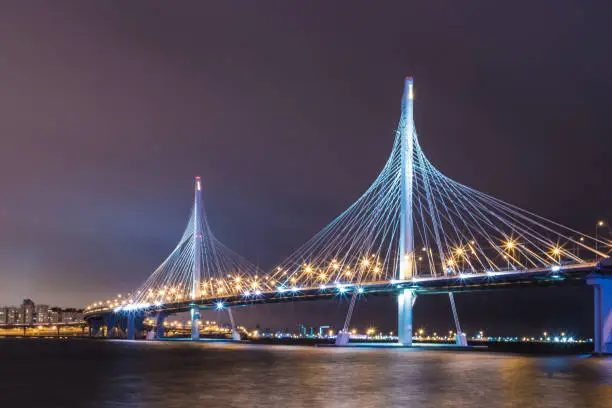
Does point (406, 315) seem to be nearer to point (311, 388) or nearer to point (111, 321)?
point (311, 388)

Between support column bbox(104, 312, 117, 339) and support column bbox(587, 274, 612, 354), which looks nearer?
support column bbox(587, 274, 612, 354)

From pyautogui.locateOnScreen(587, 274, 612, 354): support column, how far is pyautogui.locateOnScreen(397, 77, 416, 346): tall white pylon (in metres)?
15.4

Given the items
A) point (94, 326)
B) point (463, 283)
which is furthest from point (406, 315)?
point (94, 326)

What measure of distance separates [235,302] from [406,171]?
36.6 m

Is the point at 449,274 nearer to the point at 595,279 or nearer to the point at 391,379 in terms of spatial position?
the point at 595,279

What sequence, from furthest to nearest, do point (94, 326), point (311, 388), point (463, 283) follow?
point (94, 326), point (463, 283), point (311, 388)

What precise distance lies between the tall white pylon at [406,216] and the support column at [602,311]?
15.4 metres

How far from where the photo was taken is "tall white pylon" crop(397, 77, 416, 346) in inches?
2356

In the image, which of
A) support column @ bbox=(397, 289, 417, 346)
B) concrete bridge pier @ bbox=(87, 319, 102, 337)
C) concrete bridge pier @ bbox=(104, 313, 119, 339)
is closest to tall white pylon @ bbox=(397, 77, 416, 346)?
support column @ bbox=(397, 289, 417, 346)

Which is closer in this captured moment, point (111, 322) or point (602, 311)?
point (602, 311)

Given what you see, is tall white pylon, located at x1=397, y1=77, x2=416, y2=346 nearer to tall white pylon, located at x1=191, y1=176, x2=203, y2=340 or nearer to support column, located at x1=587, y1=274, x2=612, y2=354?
support column, located at x1=587, y1=274, x2=612, y2=354

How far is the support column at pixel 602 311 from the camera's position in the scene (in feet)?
154

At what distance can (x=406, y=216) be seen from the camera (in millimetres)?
60500

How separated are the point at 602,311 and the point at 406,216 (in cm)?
1801
